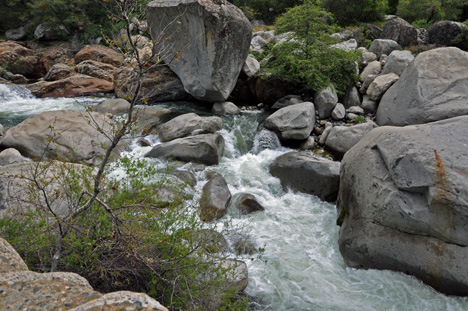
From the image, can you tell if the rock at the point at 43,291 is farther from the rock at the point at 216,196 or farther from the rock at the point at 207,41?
the rock at the point at 207,41

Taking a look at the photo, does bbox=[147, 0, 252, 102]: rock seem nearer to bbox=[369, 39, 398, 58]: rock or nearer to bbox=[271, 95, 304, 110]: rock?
bbox=[271, 95, 304, 110]: rock

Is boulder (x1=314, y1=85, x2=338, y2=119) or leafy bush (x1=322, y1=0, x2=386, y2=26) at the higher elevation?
leafy bush (x1=322, y1=0, x2=386, y2=26)

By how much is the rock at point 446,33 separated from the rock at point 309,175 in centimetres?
1392

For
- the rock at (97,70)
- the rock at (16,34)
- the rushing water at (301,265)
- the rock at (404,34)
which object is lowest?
the rushing water at (301,265)

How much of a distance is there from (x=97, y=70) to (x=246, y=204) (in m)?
14.4

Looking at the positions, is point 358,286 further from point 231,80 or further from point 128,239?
point 231,80

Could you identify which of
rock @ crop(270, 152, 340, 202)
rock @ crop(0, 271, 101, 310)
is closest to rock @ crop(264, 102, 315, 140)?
rock @ crop(270, 152, 340, 202)

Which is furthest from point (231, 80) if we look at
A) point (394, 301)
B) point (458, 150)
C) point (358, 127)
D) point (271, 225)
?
point (394, 301)

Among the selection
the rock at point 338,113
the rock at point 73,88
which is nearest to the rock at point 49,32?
the rock at point 73,88

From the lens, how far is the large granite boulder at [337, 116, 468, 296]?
17.7 feet

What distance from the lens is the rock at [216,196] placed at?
7345 mm

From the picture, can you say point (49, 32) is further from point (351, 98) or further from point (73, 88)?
point (351, 98)

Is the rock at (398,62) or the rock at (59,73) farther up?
the rock at (398,62)

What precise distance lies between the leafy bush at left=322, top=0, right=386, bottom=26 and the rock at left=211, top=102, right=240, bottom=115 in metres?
16.1
